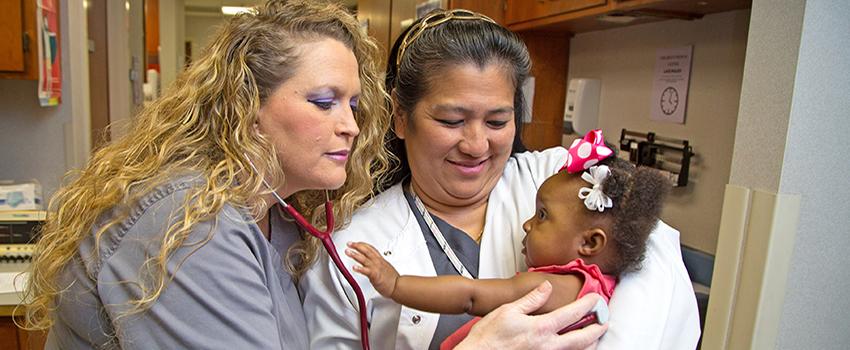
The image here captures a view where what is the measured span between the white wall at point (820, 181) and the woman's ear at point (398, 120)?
0.88 metres

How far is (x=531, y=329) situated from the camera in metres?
1.04

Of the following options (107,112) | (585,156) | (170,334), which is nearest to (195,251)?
(170,334)

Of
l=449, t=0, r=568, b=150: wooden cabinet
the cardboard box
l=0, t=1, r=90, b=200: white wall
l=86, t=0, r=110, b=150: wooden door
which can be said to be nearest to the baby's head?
l=449, t=0, r=568, b=150: wooden cabinet

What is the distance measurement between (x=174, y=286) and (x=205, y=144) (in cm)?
26

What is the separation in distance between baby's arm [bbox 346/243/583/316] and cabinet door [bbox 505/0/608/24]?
1.21m

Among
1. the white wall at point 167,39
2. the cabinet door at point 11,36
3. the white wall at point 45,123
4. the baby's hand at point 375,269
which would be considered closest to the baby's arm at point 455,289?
the baby's hand at point 375,269

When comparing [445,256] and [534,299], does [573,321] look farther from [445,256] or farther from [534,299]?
[445,256]

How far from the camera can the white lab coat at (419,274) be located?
113 centimetres

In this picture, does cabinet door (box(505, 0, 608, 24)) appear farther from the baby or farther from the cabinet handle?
the cabinet handle

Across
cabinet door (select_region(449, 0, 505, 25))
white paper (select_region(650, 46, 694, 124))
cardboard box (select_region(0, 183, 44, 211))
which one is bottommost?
cardboard box (select_region(0, 183, 44, 211))

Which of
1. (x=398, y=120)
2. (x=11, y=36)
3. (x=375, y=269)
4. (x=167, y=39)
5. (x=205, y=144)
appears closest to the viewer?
(x=205, y=144)

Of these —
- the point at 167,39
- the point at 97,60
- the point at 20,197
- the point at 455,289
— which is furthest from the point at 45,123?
the point at 167,39

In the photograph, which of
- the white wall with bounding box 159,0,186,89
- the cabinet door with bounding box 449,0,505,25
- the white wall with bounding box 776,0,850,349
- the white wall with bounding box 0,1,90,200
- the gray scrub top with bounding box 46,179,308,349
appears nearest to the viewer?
the gray scrub top with bounding box 46,179,308,349

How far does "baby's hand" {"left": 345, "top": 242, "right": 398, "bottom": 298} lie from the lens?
1.13 metres
